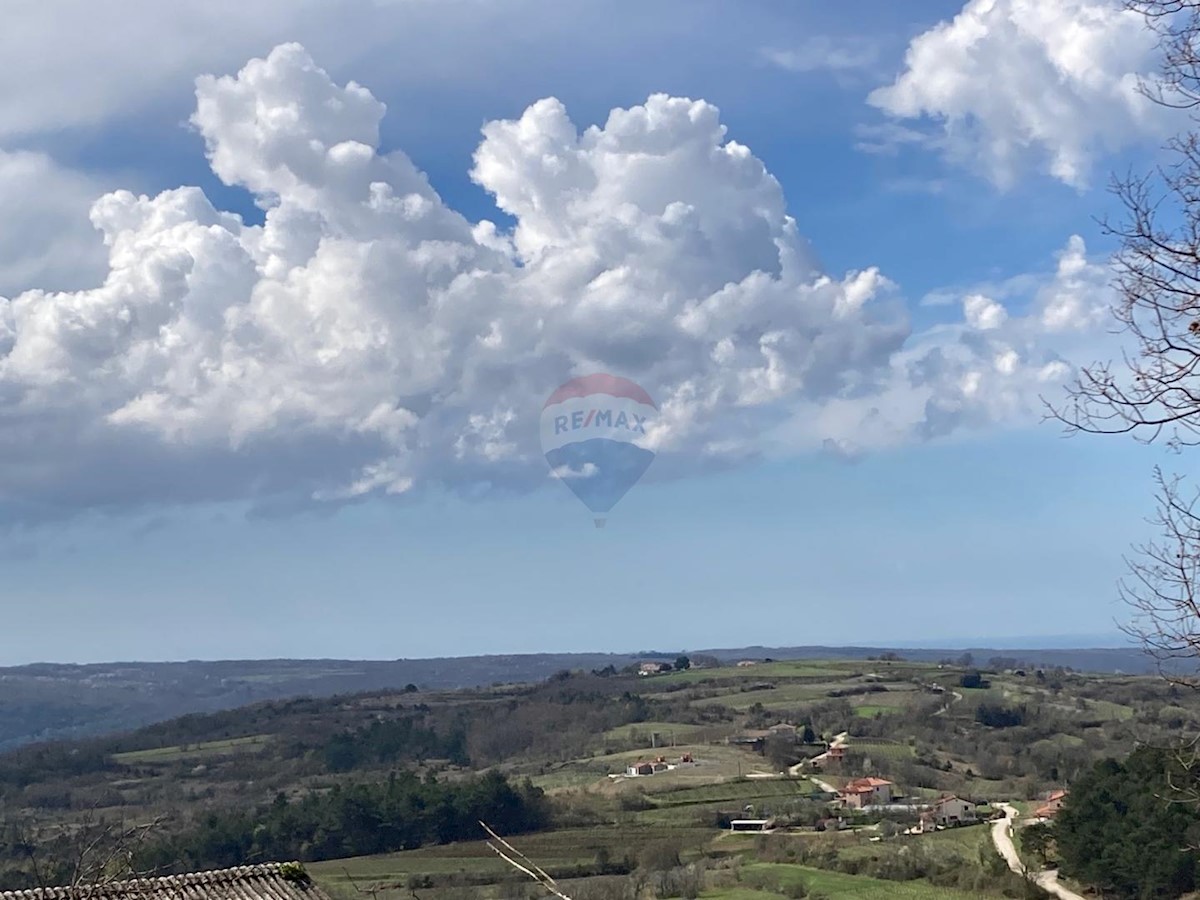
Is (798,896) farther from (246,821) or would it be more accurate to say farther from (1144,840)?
(246,821)

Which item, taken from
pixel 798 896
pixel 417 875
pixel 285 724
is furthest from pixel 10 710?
pixel 798 896

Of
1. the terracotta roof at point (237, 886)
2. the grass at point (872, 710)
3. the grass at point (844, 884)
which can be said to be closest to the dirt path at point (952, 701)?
the grass at point (872, 710)

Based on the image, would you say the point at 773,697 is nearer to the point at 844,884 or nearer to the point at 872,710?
the point at 872,710

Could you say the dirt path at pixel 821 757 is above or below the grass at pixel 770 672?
below

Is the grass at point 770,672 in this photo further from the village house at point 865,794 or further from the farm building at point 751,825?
the farm building at point 751,825

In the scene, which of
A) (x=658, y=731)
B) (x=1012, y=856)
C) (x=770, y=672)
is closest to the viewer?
(x=1012, y=856)

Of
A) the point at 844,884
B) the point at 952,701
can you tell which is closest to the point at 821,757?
the point at 952,701

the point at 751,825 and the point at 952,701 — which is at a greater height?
the point at 952,701
